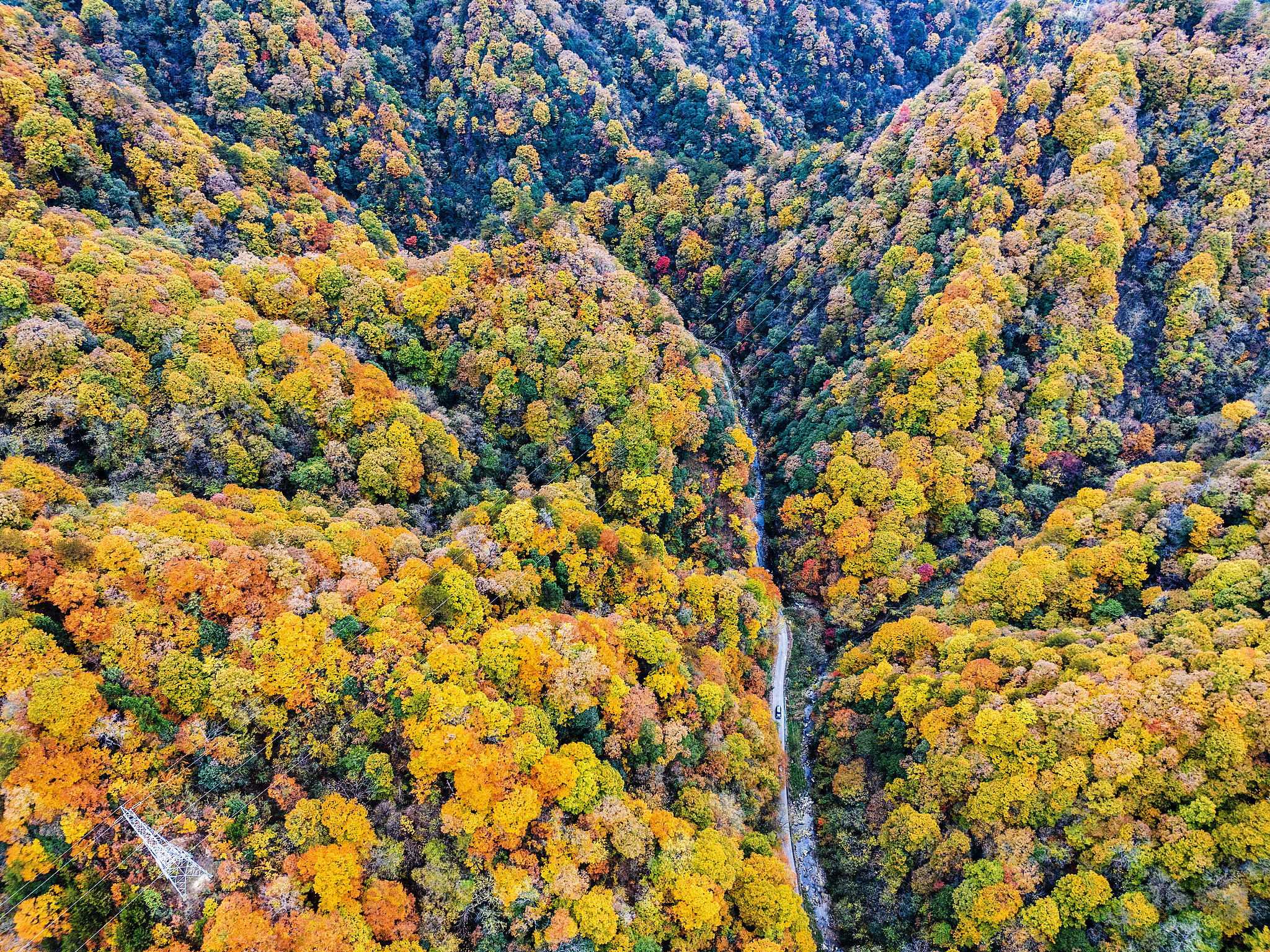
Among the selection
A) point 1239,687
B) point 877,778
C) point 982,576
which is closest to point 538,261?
point 982,576

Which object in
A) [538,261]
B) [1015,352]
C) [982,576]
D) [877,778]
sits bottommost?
[877,778]

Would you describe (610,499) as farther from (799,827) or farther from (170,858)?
(170,858)

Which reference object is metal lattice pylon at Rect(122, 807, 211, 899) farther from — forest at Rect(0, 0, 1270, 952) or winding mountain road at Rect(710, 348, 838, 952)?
winding mountain road at Rect(710, 348, 838, 952)

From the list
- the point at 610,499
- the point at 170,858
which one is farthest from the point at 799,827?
the point at 170,858

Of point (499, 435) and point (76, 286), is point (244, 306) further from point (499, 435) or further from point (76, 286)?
point (499, 435)

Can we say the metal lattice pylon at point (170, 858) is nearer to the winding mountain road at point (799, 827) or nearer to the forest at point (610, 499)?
the forest at point (610, 499)

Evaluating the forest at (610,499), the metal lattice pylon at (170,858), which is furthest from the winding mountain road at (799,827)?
the metal lattice pylon at (170,858)

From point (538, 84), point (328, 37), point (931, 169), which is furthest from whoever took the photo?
point (538, 84)
